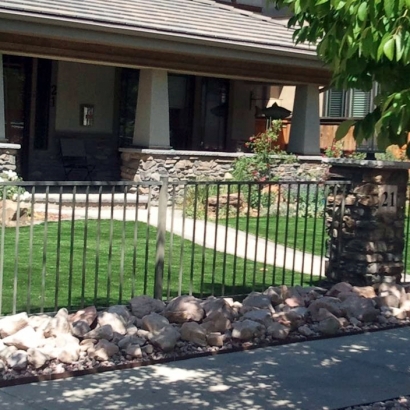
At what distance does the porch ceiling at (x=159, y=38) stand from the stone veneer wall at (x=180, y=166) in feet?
5.34

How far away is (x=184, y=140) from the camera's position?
20812mm

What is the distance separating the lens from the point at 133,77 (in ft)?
65.2

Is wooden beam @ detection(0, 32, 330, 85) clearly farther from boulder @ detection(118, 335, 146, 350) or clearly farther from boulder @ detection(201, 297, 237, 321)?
boulder @ detection(118, 335, 146, 350)

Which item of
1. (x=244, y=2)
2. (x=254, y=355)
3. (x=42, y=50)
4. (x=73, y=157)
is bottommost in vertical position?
(x=254, y=355)

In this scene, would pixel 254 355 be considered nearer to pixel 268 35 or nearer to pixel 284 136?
pixel 268 35

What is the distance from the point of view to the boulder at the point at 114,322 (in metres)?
7.09

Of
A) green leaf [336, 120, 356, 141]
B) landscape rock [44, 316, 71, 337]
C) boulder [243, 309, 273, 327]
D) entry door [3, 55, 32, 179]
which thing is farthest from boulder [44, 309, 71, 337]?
entry door [3, 55, 32, 179]

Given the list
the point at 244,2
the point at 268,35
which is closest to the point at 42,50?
the point at 268,35

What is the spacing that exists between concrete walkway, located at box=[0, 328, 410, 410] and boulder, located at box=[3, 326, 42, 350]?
1.44 ft

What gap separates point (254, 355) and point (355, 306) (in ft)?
5.71

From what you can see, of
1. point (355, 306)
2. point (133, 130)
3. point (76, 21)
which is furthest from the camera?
point (133, 130)

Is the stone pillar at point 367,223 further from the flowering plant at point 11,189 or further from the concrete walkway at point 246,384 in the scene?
the flowering plant at point 11,189

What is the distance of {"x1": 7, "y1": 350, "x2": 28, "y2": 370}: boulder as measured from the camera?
628 cm

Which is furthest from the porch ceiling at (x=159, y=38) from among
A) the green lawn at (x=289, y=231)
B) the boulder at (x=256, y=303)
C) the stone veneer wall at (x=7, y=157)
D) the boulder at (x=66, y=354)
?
the boulder at (x=66, y=354)
